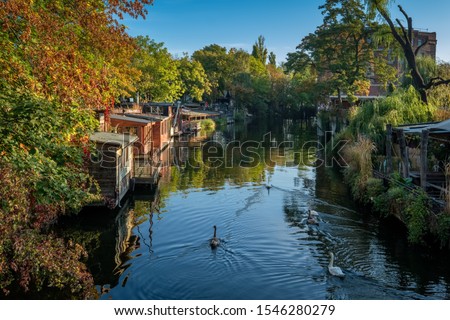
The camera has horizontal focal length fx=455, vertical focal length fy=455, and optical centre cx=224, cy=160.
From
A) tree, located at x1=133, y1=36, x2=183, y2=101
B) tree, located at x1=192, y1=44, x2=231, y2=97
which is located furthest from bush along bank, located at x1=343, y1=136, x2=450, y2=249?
tree, located at x1=192, y1=44, x2=231, y2=97

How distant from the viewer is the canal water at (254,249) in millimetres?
14773

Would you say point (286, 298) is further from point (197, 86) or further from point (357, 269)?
point (197, 86)

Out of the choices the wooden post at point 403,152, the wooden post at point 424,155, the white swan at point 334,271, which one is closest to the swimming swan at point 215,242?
the white swan at point 334,271

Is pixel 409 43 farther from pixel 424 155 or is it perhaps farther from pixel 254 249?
pixel 254 249

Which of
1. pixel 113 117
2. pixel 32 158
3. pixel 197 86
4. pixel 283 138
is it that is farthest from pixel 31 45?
pixel 197 86

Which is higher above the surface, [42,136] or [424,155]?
[42,136]

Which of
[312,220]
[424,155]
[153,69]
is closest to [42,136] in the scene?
[312,220]

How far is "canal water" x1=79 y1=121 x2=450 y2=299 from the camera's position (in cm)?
1477

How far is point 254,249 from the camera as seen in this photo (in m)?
18.5

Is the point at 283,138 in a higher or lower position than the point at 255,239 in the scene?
higher

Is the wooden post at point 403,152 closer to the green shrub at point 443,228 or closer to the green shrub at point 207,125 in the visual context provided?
the green shrub at point 443,228

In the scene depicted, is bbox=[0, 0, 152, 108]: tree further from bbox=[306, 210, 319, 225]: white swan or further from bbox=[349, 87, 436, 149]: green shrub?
bbox=[349, 87, 436, 149]: green shrub

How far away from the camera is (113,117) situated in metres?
39.3
